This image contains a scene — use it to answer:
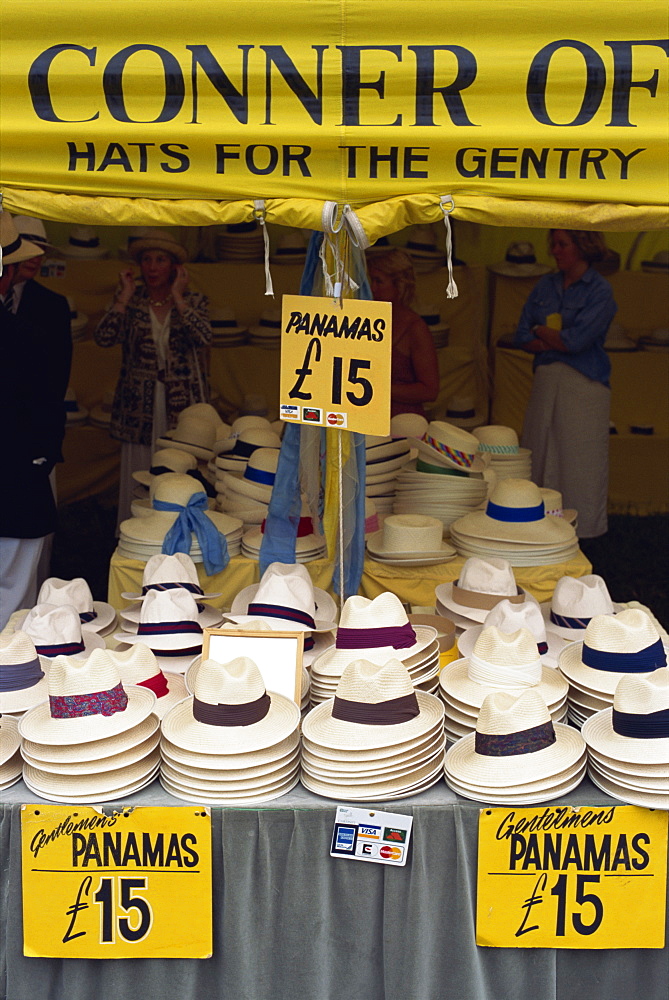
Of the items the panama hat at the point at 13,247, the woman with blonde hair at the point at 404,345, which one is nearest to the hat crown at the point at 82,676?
the panama hat at the point at 13,247

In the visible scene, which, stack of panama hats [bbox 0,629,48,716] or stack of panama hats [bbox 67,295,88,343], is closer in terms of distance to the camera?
stack of panama hats [bbox 0,629,48,716]

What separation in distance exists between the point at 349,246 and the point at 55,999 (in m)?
2.14

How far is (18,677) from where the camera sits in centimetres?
272

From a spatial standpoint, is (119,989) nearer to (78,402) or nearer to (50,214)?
(50,214)

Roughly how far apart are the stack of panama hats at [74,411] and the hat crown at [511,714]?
5.30m

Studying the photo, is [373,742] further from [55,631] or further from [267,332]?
[267,332]

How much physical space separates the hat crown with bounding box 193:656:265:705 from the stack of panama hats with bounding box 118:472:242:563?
1.41 meters

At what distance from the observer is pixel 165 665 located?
2965 mm

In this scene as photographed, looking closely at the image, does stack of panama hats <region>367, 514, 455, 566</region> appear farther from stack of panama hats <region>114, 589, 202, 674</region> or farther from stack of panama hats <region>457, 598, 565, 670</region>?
stack of panama hats <region>114, 589, 202, 674</region>

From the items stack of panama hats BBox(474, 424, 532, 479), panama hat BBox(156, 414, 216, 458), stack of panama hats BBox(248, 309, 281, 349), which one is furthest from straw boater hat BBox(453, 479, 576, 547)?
stack of panama hats BBox(248, 309, 281, 349)

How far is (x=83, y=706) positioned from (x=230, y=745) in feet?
1.16

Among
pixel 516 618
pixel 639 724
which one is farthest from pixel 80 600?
pixel 639 724

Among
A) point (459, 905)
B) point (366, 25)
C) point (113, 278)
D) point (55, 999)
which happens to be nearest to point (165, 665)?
point (55, 999)

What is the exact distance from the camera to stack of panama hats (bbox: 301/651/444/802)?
235 centimetres
